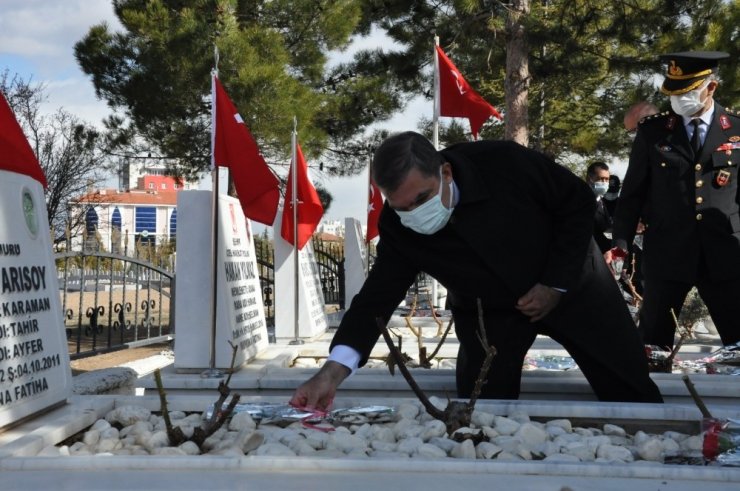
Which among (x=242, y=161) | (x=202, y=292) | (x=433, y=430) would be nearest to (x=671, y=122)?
(x=433, y=430)

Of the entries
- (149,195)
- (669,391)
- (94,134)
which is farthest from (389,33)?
(149,195)

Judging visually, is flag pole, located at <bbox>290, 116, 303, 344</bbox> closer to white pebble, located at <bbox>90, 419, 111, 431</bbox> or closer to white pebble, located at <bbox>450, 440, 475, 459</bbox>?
white pebble, located at <bbox>90, 419, 111, 431</bbox>

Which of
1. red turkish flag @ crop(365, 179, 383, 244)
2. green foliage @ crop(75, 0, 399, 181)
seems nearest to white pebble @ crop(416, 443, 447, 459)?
red turkish flag @ crop(365, 179, 383, 244)

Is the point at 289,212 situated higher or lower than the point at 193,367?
higher

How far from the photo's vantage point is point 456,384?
3736 millimetres

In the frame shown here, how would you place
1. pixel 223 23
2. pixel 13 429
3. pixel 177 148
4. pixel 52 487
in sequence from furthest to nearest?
pixel 177 148, pixel 223 23, pixel 13 429, pixel 52 487

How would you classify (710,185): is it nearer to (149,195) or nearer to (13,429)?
(13,429)

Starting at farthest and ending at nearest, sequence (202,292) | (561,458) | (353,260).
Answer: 1. (353,260)
2. (202,292)
3. (561,458)

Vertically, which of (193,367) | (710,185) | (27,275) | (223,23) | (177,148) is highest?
(223,23)

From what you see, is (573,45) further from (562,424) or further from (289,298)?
(562,424)

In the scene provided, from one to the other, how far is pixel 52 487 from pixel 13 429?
92 cm

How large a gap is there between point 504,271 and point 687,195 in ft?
5.11

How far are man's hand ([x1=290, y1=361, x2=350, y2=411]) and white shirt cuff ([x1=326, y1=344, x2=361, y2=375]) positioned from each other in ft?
0.16

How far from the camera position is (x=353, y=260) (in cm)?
934
